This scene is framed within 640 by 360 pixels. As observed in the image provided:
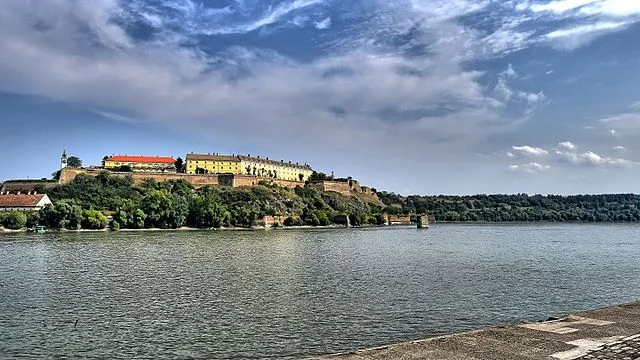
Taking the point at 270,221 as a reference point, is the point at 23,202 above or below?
above

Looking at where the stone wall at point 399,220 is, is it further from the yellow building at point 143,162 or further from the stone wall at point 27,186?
the stone wall at point 27,186

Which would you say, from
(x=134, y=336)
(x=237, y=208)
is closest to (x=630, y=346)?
(x=134, y=336)

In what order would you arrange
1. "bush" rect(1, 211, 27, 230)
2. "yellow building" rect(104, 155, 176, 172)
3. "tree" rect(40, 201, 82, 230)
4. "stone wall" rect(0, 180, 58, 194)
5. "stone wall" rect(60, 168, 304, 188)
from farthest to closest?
"yellow building" rect(104, 155, 176, 172)
"stone wall" rect(60, 168, 304, 188)
"stone wall" rect(0, 180, 58, 194)
"bush" rect(1, 211, 27, 230)
"tree" rect(40, 201, 82, 230)

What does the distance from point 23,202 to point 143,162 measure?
54637mm

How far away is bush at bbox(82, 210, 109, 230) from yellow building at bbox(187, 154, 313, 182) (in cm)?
5363

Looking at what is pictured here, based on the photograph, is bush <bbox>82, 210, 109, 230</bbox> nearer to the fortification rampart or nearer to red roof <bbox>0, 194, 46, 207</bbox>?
red roof <bbox>0, 194, 46, 207</bbox>

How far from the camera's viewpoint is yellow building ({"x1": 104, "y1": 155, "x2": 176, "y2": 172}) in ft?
470

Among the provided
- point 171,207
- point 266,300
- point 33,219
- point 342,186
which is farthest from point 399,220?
point 266,300

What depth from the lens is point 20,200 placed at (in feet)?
312

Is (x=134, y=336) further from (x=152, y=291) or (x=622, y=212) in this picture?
(x=622, y=212)

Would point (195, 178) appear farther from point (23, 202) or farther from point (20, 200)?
point (23, 202)

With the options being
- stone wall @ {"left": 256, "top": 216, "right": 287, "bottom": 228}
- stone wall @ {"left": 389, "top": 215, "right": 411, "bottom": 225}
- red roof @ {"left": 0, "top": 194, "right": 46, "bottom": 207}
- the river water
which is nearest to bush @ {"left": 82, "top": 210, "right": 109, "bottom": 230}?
red roof @ {"left": 0, "top": 194, "right": 46, "bottom": 207}

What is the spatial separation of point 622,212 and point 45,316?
211m

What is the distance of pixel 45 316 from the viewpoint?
19.7 metres
